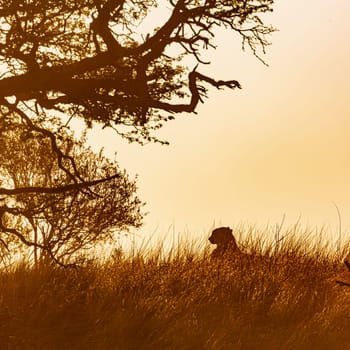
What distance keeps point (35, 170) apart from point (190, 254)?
387 inches

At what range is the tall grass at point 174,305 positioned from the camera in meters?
11.6

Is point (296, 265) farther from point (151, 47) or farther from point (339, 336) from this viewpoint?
point (151, 47)

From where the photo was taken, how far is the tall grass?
11.6 m

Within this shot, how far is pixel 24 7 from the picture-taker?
1220 centimetres

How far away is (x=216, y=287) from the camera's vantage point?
14812 millimetres

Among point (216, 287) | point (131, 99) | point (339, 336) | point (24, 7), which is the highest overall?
point (24, 7)

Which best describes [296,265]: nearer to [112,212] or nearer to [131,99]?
[131,99]

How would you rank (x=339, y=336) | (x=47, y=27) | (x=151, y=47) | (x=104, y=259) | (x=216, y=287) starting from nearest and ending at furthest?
(x=151, y=47) < (x=339, y=336) < (x=47, y=27) < (x=216, y=287) < (x=104, y=259)

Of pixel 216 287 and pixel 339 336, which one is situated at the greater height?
pixel 216 287

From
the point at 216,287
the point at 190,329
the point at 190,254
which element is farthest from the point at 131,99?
the point at 190,254

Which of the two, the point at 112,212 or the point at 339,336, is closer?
the point at 339,336

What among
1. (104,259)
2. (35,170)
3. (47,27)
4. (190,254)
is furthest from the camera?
(35,170)

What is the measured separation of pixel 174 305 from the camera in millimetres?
13227

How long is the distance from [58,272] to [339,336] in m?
4.83
